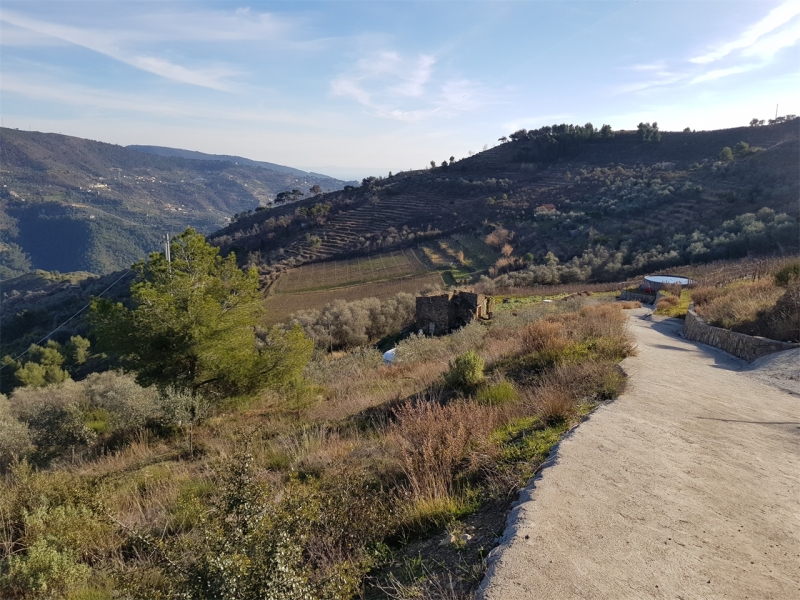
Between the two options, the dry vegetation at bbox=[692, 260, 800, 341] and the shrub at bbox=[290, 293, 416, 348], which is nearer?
the dry vegetation at bbox=[692, 260, 800, 341]

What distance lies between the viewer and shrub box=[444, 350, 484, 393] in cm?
756

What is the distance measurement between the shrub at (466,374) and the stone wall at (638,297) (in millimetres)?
20799

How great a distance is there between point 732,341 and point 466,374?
23.3ft

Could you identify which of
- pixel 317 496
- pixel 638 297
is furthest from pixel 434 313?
pixel 317 496

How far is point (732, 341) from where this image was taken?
34.6ft

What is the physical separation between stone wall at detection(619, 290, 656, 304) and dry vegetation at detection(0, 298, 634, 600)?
61.3 ft

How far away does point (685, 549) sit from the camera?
287 centimetres

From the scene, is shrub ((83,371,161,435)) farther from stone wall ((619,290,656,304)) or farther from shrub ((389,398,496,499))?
stone wall ((619,290,656,304))

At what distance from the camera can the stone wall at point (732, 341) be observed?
9164mm

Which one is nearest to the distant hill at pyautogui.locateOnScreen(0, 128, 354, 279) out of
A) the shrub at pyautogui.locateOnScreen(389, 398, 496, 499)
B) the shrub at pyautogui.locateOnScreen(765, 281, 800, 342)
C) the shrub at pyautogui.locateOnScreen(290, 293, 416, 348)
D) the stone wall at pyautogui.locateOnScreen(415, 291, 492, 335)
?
the shrub at pyautogui.locateOnScreen(290, 293, 416, 348)

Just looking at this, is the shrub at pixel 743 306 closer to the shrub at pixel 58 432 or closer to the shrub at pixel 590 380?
the shrub at pixel 590 380

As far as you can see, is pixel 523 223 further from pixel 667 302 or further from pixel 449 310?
pixel 667 302

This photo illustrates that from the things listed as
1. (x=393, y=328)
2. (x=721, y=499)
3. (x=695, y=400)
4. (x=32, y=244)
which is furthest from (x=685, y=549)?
(x=32, y=244)

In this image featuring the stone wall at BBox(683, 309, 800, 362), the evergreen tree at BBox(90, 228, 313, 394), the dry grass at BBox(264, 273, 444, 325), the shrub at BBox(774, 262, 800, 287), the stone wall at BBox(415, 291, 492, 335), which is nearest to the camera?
the stone wall at BBox(683, 309, 800, 362)
